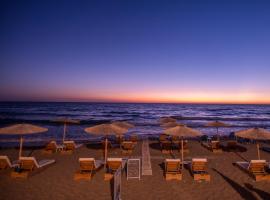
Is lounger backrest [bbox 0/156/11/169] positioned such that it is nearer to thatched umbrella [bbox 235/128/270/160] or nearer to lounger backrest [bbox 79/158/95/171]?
lounger backrest [bbox 79/158/95/171]

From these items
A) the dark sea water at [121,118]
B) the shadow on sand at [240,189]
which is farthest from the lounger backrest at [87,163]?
the dark sea water at [121,118]

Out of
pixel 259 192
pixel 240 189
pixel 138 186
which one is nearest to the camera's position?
pixel 259 192

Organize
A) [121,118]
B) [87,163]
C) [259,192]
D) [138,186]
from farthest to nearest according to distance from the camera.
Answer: [121,118] < [87,163] < [138,186] < [259,192]

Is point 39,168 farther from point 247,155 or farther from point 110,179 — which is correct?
point 247,155

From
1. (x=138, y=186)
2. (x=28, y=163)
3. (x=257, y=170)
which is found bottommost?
(x=138, y=186)

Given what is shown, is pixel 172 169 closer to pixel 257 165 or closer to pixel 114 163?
pixel 114 163

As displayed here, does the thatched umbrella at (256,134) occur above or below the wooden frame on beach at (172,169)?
above

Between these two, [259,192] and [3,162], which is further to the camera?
[3,162]

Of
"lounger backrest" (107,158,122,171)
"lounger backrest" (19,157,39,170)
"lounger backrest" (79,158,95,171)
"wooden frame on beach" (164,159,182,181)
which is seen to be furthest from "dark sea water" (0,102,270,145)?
"wooden frame on beach" (164,159,182,181)

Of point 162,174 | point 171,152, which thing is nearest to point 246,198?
point 162,174

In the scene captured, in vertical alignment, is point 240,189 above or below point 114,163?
below

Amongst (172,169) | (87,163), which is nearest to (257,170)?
(172,169)

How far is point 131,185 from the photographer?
7730 millimetres

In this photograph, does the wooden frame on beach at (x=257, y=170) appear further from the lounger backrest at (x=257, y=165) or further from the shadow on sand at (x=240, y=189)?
the shadow on sand at (x=240, y=189)
